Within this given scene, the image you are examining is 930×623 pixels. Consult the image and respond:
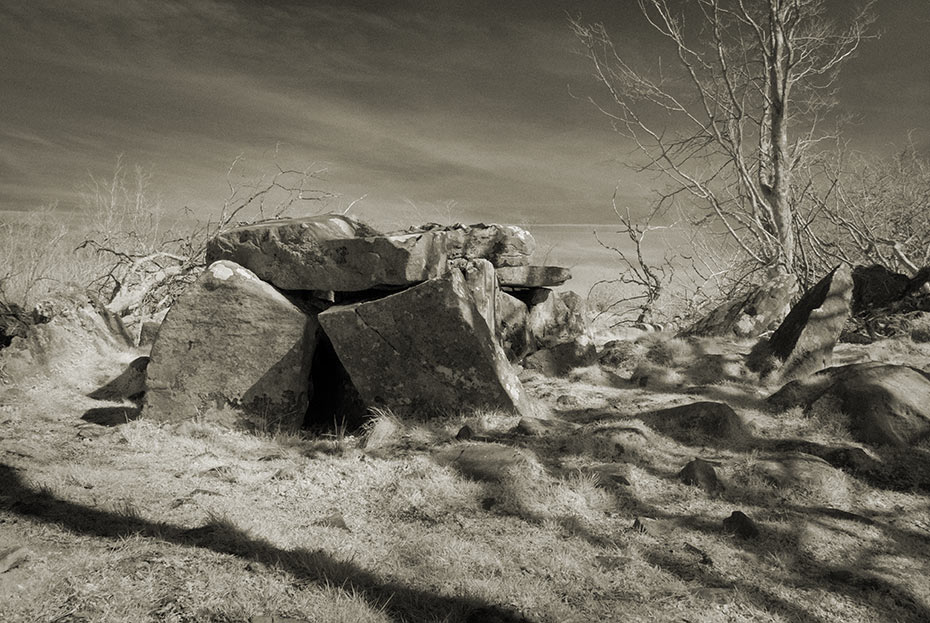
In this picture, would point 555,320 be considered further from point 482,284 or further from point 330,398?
point 330,398

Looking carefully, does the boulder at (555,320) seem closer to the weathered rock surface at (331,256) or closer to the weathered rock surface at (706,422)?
the weathered rock surface at (331,256)

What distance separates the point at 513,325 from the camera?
9.18m

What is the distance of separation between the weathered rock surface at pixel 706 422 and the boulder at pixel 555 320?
3205 mm

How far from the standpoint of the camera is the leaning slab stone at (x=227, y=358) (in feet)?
21.7

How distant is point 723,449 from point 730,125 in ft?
36.0

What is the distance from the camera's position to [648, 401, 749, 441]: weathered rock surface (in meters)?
5.81

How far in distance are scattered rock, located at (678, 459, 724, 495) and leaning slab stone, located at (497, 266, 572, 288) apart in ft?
14.3

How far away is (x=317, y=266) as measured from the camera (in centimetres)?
691

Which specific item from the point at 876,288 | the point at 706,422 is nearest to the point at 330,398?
the point at 706,422

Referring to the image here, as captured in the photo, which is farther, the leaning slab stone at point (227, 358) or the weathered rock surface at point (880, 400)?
the leaning slab stone at point (227, 358)

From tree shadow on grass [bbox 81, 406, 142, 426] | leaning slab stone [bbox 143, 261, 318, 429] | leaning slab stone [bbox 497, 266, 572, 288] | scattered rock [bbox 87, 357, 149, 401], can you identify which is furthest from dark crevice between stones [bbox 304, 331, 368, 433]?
leaning slab stone [bbox 497, 266, 572, 288]

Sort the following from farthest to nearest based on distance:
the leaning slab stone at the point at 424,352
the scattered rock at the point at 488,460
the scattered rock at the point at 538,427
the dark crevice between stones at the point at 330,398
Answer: the dark crevice between stones at the point at 330,398 → the leaning slab stone at the point at 424,352 → the scattered rock at the point at 538,427 → the scattered rock at the point at 488,460

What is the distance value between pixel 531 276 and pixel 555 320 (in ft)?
3.72

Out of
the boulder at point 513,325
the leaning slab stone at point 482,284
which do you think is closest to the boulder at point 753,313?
the boulder at point 513,325
